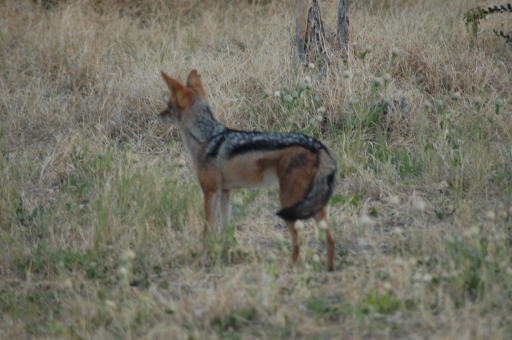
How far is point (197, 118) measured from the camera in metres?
5.14

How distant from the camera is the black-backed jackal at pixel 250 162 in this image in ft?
15.1

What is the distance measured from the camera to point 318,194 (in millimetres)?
4488

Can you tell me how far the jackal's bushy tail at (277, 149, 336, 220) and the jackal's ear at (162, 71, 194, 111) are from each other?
1.09 metres

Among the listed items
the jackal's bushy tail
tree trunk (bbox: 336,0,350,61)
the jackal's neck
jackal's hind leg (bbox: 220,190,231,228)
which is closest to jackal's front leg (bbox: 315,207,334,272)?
the jackal's bushy tail

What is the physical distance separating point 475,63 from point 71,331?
5.72 metres

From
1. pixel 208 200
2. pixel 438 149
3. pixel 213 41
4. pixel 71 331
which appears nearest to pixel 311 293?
pixel 208 200

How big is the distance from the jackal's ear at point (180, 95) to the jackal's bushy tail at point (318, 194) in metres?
1.09

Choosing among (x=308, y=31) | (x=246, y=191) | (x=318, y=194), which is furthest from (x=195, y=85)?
(x=308, y=31)

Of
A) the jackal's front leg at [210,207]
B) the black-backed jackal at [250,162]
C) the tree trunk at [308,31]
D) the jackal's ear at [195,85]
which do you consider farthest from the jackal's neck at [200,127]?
the tree trunk at [308,31]

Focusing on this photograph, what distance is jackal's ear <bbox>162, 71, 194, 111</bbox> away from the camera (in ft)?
16.5

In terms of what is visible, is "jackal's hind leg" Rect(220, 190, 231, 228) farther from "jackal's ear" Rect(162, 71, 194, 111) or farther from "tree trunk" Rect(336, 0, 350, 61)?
"tree trunk" Rect(336, 0, 350, 61)

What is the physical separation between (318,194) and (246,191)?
5.64 feet

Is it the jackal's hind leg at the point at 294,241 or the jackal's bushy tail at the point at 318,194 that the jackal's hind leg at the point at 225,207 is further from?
the jackal's bushy tail at the point at 318,194

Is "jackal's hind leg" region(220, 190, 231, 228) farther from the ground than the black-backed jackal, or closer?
closer
